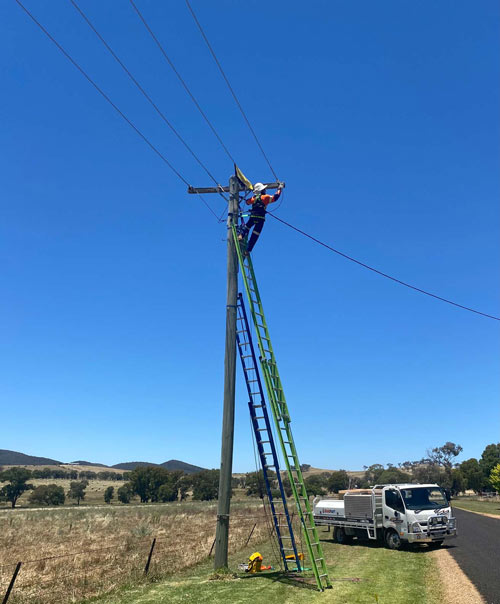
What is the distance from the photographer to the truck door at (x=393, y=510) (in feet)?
62.7

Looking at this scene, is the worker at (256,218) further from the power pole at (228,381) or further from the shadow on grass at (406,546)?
the shadow on grass at (406,546)

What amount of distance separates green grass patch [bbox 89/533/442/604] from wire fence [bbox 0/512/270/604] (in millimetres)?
723

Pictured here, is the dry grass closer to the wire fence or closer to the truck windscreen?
the wire fence

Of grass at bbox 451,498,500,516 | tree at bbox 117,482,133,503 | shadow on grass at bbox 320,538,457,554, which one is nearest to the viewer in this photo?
shadow on grass at bbox 320,538,457,554

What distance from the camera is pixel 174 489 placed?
10556cm

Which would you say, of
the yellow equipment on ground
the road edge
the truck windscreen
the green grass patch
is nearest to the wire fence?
the green grass patch

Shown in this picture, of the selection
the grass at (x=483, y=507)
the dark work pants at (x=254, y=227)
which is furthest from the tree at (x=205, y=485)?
the dark work pants at (x=254, y=227)

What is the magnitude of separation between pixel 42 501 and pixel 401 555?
94.7 m

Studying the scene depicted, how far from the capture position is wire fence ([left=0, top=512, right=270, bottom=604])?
11.6 m

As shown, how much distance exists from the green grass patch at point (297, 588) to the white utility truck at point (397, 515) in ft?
10.2

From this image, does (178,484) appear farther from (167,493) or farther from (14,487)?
(14,487)

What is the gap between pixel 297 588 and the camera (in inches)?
448

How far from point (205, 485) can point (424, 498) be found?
94.1 meters

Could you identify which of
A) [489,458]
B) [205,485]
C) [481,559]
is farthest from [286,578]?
[489,458]
